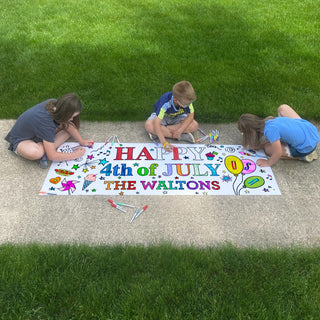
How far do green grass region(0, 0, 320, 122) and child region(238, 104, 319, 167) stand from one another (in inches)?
25.2

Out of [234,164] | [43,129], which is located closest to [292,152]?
[234,164]

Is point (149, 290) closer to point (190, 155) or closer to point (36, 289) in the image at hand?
point (36, 289)

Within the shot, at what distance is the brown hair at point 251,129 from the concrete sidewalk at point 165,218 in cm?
50

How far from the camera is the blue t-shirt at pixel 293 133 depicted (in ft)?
9.85

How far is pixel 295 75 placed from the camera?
4.59m

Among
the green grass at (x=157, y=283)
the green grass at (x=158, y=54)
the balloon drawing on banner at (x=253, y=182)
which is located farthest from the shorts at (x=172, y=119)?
the green grass at (x=157, y=283)

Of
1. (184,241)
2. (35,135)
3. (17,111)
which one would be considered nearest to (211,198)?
(184,241)

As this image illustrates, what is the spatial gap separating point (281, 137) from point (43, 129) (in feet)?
7.76

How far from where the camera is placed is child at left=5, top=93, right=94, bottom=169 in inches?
113

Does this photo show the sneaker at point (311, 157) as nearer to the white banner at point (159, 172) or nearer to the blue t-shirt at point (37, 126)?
the white banner at point (159, 172)

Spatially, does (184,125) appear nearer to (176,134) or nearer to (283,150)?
(176,134)

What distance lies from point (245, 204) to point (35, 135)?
217 cm

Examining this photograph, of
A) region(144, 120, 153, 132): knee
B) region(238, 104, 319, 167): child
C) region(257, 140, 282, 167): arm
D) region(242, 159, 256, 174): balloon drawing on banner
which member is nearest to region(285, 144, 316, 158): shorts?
region(238, 104, 319, 167): child

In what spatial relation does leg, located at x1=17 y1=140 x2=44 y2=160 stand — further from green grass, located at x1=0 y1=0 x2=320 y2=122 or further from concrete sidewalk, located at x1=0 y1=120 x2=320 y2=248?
green grass, located at x1=0 y1=0 x2=320 y2=122
